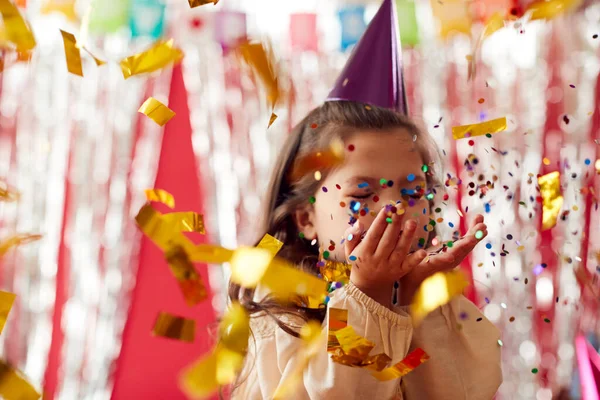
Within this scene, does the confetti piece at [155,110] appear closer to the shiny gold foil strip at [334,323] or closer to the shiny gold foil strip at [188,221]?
the shiny gold foil strip at [188,221]

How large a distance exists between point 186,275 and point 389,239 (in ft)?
0.66

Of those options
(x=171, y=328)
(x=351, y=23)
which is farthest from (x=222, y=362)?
(x=351, y=23)

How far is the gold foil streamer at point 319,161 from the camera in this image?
31.5 inches

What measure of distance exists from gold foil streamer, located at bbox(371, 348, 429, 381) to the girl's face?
0.13m

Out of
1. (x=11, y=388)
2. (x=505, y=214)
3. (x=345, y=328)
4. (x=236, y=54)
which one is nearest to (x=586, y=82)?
(x=505, y=214)

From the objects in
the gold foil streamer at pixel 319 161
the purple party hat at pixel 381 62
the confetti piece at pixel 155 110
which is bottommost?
the gold foil streamer at pixel 319 161

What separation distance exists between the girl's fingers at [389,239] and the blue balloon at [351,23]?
0.85m

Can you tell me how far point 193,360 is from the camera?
1.51 meters

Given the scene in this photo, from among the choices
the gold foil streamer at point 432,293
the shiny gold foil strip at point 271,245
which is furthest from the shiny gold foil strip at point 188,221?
the gold foil streamer at point 432,293

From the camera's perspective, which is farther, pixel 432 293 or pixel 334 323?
pixel 432 293

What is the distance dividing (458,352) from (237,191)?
2.72 feet

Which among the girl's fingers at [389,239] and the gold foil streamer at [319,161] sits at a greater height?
the gold foil streamer at [319,161]

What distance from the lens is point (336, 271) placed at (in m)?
0.78

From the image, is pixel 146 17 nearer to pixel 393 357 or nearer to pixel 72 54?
pixel 72 54
